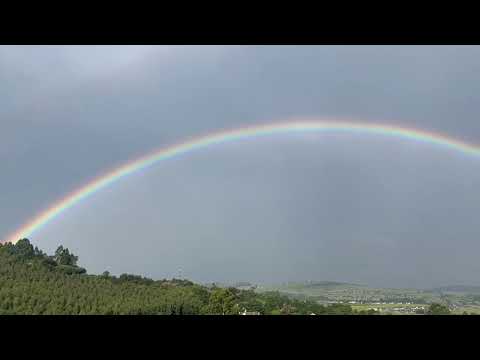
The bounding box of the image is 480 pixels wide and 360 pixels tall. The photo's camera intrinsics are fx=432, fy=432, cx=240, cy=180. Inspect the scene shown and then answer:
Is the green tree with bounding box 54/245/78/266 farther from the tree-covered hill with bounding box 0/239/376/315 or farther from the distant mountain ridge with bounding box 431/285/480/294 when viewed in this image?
the distant mountain ridge with bounding box 431/285/480/294

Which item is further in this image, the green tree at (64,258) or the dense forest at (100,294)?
the green tree at (64,258)

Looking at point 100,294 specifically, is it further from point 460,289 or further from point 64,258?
point 460,289

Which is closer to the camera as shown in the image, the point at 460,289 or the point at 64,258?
the point at 460,289

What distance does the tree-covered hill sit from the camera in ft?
54.2

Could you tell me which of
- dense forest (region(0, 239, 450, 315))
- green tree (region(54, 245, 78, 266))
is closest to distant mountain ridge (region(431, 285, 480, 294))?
dense forest (region(0, 239, 450, 315))

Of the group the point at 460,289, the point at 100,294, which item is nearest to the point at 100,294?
the point at 100,294

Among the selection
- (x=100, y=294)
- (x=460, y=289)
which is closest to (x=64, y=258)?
(x=100, y=294)

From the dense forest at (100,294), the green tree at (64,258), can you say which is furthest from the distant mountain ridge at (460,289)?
the green tree at (64,258)

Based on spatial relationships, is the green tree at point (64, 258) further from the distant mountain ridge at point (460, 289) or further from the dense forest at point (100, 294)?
the distant mountain ridge at point (460, 289)

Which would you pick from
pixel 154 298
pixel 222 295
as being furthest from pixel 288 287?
pixel 154 298

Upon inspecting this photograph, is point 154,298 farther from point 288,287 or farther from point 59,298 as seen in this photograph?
point 288,287

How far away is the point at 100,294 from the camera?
64.5ft

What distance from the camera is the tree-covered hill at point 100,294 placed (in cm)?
1653
